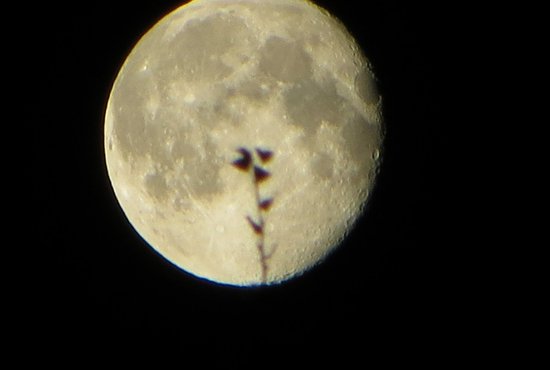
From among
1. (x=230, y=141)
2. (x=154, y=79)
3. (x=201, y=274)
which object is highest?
(x=154, y=79)

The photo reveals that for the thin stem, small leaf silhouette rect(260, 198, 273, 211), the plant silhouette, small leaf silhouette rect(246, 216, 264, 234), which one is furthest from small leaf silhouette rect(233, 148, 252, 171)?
small leaf silhouette rect(246, 216, 264, 234)

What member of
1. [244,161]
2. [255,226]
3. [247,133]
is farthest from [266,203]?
[247,133]

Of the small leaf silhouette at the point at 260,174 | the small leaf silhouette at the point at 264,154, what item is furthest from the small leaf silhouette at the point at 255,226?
the small leaf silhouette at the point at 264,154

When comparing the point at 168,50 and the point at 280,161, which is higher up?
the point at 168,50

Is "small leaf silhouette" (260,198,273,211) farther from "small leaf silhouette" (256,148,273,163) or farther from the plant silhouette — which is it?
"small leaf silhouette" (256,148,273,163)

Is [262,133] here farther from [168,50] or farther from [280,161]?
[168,50]

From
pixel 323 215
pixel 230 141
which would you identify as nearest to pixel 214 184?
pixel 230 141

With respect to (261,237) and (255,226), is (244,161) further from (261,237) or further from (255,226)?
(261,237)
